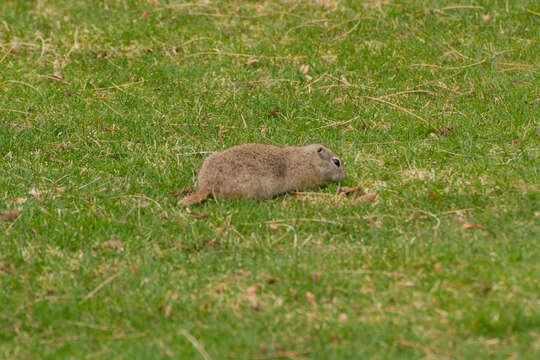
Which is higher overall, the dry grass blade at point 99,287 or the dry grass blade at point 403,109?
the dry grass blade at point 403,109

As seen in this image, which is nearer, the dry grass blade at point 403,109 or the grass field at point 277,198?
the grass field at point 277,198

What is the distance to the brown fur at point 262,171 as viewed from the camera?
6691 mm

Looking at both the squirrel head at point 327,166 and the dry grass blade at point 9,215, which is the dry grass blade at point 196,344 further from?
the squirrel head at point 327,166

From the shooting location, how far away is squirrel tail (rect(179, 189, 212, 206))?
658 cm

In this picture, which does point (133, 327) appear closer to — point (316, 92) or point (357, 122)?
point (357, 122)

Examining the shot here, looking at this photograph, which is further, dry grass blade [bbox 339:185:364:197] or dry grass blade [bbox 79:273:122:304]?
dry grass blade [bbox 339:185:364:197]

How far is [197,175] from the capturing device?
23.7ft

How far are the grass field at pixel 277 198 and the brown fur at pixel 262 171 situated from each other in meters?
0.14

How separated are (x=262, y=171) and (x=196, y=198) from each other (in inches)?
27.1

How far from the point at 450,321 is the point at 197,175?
3322 mm

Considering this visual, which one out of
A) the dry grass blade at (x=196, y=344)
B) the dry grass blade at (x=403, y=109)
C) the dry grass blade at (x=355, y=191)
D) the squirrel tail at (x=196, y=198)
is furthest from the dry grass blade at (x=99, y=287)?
the dry grass blade at (x=403, y=109)

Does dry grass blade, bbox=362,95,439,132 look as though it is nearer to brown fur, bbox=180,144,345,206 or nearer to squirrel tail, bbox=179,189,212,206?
brown fur, bbox=180,144,345,206

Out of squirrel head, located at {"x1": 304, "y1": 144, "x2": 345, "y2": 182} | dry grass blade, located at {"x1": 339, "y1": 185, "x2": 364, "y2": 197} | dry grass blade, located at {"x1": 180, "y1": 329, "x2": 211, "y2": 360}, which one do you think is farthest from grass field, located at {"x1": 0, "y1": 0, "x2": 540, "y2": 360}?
squirrel head, located at {"x1": 304, "y1": 144, "x2": 345, "y2": 182}

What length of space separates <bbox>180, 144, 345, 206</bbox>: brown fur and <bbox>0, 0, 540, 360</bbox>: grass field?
0.14m
